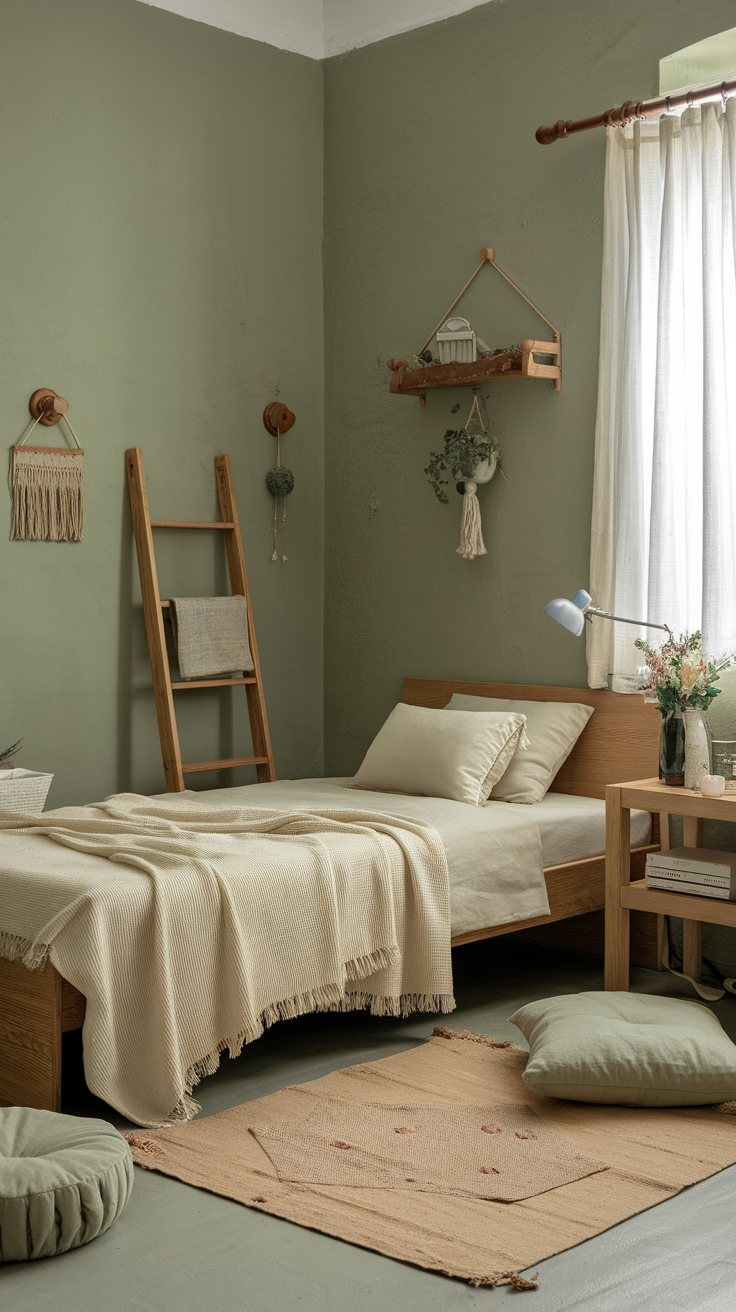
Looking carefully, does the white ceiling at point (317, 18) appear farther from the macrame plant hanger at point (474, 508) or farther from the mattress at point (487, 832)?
the mattress at point (487, 832)

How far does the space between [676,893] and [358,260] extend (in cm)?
278

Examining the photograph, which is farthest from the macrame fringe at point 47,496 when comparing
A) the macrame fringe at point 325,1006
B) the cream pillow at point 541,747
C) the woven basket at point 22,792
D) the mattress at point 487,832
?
the macrame fringe at point 325,1006

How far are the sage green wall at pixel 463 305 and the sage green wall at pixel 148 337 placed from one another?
0.52 ft

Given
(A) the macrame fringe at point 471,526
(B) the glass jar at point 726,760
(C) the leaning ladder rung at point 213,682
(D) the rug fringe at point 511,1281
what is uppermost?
(A) the macrame fringe at point 471,526

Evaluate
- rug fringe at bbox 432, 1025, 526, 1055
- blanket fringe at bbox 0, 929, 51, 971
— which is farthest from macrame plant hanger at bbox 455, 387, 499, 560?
blanket fringe at bbox 0, 929, 51, 971

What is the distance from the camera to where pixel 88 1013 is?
103 inches

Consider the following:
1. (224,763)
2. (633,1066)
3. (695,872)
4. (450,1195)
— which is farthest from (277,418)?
(450,1195)

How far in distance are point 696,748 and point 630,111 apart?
1.96m

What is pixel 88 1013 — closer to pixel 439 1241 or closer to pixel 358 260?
pixel 439 1241

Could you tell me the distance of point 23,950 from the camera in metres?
2.66

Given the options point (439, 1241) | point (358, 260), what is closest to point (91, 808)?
point (439, 1241)

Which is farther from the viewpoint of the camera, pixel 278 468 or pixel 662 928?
pixel 278 468

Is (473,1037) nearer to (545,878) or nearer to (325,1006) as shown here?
(325,1006)

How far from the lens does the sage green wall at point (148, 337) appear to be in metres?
4.08
